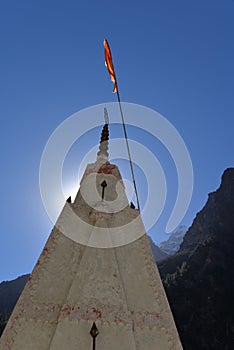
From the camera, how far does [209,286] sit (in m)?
49.3

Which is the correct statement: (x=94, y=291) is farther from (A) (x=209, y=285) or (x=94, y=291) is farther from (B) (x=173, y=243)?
(B) (x=173, y=243)

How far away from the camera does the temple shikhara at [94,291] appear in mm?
7566

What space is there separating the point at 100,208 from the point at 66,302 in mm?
3197

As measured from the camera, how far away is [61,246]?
9.63 meters

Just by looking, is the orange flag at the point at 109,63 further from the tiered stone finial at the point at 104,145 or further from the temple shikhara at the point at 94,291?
the temple shikhara at the point at 94,291

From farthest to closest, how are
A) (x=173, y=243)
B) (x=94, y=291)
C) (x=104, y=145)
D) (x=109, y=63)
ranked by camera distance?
(x=173, y=243) < (x=109, y=63) < (x=104, y=145) < (x=94, y=291)

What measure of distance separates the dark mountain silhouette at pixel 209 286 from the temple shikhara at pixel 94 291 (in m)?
39.5

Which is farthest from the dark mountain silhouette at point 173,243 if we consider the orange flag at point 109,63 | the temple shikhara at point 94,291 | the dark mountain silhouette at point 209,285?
the temple shikhara at point 94,291

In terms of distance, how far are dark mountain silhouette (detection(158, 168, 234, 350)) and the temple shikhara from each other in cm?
3950

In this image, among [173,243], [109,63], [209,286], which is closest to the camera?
[109,63]

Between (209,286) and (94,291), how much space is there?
150 ft

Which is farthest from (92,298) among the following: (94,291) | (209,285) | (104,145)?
(209,285)

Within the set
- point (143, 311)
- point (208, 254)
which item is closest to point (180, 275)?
point (208, 254)

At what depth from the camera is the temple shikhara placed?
24.8 ft
